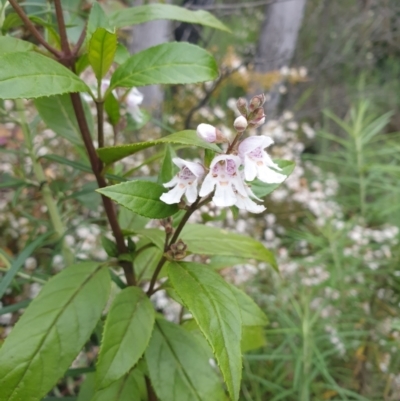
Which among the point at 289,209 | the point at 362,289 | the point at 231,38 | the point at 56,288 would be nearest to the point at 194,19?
the point at 56,288

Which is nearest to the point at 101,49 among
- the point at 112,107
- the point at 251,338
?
the point at 112,107

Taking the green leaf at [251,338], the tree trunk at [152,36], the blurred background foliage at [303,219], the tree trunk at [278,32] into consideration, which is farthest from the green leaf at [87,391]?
the tree trunk at [278,32]

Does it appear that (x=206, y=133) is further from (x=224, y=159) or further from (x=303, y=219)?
(x=303, y=219)

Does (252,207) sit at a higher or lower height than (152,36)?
lower

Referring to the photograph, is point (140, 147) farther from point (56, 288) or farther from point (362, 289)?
point (362, 289)

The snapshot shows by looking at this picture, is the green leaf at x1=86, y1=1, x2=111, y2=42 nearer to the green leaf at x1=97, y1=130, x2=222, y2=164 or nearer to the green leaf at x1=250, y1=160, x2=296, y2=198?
the green leaf at x1=97, y1=130, x2=222, y2=164

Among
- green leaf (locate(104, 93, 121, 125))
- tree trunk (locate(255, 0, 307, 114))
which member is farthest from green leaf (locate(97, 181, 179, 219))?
tree trunk (locate(255, 0, 307, 114))
